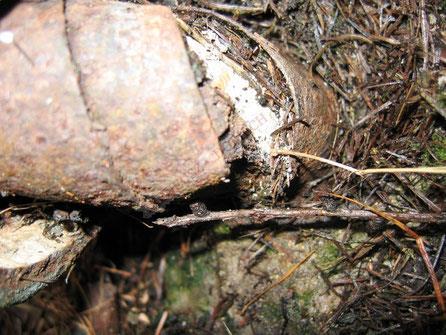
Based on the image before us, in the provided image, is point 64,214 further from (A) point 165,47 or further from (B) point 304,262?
(B) point 304,262

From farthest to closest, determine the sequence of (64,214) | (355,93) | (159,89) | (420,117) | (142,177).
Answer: (355,93), (420,117), (64,214), (142,177), (159,89)

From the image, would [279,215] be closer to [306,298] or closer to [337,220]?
[337,220]

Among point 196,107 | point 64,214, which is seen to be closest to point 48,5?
point 196,107

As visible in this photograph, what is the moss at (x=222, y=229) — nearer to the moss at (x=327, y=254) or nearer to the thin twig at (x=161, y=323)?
the moss at (x=327, y=254)

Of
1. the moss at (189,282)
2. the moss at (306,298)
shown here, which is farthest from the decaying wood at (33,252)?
the moss at (306,298)

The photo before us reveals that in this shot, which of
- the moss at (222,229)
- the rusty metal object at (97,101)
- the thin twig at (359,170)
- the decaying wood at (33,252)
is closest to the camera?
the rusty metal object at (97,101)

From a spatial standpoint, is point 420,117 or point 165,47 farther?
point 420,117
